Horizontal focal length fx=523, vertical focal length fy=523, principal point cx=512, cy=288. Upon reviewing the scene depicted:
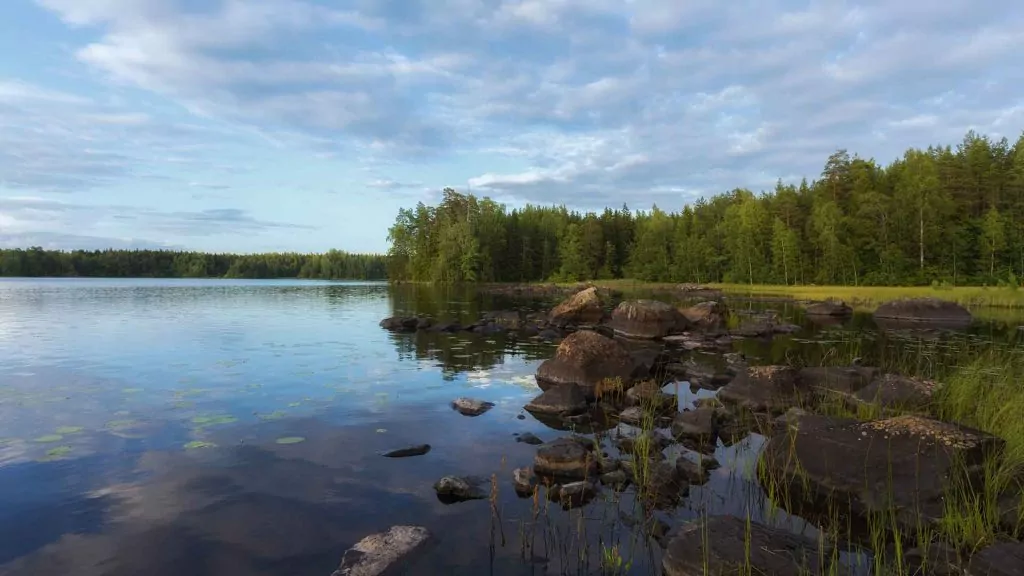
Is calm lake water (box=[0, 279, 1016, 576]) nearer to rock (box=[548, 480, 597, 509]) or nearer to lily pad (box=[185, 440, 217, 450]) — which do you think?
lily pad (box=[185, 440, 217, 450])

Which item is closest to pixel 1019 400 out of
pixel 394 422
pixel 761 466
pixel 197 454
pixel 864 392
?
pixel 864 392

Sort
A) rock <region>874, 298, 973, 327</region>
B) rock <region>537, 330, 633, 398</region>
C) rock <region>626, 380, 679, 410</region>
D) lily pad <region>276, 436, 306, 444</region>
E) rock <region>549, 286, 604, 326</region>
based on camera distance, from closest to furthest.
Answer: lily pad <region>276, 436, 306, 444</region>, rock <region>626, 380, 679, 410</region>, rock <region>537, 330, 633, 398</region>, rock <region>549, 286, 604, 326</region>, rock <region>874, 298, 973, 327</region>

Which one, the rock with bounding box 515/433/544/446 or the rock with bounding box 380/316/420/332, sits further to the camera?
the rock with bounding box 380/316/420/332

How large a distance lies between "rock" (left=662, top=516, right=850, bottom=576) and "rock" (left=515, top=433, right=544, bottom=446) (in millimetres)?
5282

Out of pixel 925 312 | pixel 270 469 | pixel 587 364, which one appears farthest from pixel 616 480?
pixel 925 312

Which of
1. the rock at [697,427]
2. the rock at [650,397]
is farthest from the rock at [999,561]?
the rock at [650,397]

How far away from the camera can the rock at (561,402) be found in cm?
1494

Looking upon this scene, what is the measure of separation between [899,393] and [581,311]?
26.0m

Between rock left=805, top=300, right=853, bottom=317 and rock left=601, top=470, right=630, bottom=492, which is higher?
rock left=601, top=470, right=630, bottom=492

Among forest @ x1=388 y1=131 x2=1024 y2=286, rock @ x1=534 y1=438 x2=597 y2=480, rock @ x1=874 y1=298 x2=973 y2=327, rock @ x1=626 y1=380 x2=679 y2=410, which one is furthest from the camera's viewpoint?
forest @ x1=388 y1=131 x2=1024 y2=286

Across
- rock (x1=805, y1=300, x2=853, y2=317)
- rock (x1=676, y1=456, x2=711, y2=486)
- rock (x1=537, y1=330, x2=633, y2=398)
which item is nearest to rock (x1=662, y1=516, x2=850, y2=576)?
rock (x1=676, y1=456, x2=711, y2=486)

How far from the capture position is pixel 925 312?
41688 millimetres

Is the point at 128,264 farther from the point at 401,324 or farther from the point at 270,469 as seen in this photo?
the point at 270,469

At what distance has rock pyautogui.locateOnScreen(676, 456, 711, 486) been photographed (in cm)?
974
